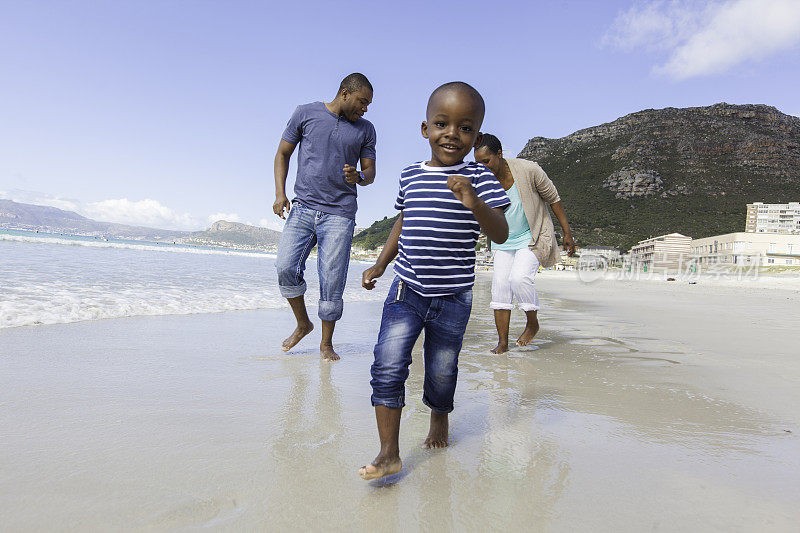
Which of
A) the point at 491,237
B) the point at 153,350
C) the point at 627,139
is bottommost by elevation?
the point at 153,350

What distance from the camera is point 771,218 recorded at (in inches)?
2945

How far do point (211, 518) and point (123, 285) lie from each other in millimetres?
7560

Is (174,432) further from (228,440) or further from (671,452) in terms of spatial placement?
(671,452)

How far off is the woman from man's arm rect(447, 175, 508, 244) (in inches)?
93.6

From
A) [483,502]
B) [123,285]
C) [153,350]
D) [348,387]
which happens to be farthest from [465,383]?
[123,285]

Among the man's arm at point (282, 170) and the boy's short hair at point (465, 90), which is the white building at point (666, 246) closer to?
the man's arm at point (282, 170)

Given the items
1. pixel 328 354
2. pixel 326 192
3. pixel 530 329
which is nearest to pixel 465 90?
pixel 326 192

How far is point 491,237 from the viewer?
179 centimetres

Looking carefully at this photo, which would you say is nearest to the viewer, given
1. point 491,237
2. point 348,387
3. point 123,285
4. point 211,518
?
point 211,518

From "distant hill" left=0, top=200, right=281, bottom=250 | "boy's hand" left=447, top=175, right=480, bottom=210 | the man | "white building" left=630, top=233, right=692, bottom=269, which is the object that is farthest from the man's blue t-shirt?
"distant hill" left=0, top=200, right=281, bottom=250

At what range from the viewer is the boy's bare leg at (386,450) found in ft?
4.93

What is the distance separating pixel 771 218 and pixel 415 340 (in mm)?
94233

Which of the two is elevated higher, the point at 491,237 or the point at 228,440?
the point at 491,237

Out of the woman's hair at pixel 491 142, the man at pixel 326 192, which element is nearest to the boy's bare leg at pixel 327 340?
the man at pixel 326 192
